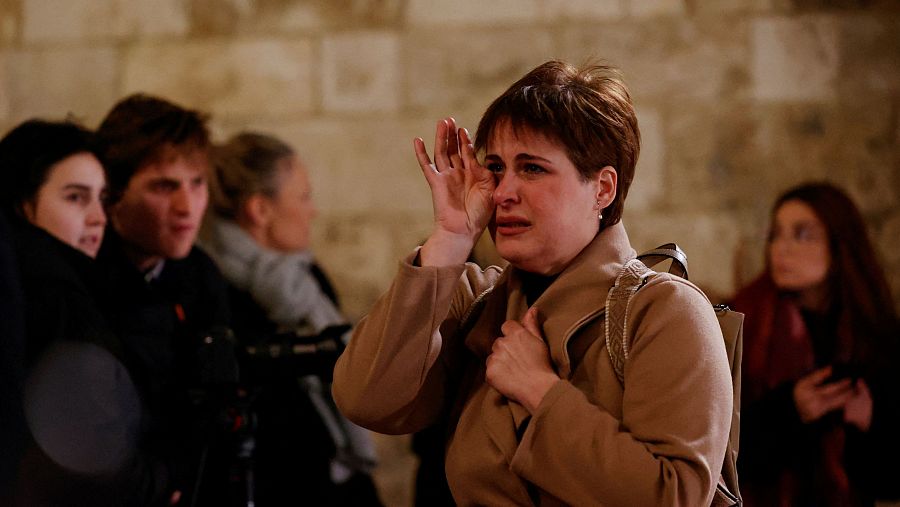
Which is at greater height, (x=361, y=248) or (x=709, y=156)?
(x=709, y=156)

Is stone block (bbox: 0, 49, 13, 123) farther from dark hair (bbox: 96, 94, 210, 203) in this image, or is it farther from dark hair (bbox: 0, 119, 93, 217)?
dark hair (bbox: 0, 119, 93, 217)

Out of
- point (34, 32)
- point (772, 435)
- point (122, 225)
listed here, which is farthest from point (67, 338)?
point (34, 32)

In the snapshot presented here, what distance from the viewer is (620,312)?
1.53m

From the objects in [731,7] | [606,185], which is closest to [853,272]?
[731,7]

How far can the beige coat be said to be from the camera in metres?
1.42

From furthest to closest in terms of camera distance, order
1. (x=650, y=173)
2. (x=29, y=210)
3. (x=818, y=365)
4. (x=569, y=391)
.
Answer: (x=650, y=173)
(x=818, y=365)
(x=29, y=210)
(x=569, y=391)

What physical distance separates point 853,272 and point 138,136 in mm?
1952

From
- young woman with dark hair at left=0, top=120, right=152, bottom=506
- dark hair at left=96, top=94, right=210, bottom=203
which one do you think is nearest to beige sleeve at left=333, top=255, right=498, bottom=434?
young woman with dark hair at left=0, top=120, right=152, bottom=506

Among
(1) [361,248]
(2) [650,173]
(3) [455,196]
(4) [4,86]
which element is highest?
(3) [455,196]

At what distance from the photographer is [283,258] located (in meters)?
3.32

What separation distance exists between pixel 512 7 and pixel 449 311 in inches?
94.8

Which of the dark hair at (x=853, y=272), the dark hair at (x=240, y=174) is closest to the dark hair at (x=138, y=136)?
the dark hair at (x=240, y=174)

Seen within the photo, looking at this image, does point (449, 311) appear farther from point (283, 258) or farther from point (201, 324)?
point (283, 258)

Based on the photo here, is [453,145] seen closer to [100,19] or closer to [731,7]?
[731,7]
